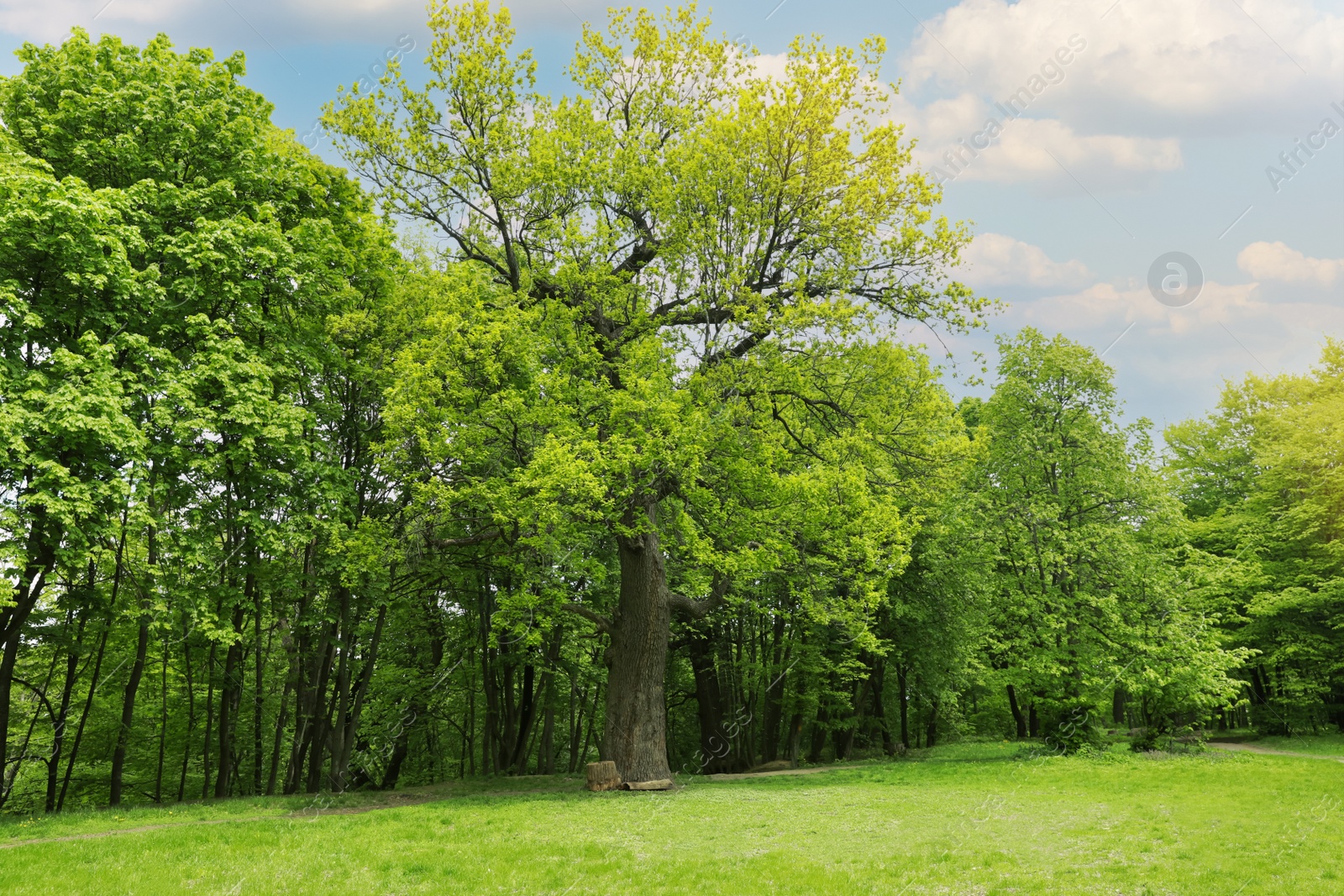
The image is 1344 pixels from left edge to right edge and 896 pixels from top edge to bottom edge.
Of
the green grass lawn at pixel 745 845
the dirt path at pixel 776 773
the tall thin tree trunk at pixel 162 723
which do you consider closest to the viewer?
the green grass lawn at pixel 745 845

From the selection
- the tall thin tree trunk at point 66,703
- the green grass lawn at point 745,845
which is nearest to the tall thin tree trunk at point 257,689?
the tall thin tree trunk at point 66,703

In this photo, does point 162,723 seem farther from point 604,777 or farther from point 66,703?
point 604,777

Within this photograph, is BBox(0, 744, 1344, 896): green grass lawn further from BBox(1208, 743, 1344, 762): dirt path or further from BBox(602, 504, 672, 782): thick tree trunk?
BBox(1208, 743, 1344, 762): dirt path

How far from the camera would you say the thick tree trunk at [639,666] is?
18125mm

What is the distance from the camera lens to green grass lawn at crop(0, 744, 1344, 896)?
30.8ft

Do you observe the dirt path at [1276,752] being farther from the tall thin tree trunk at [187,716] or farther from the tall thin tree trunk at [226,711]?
the tall thin tree trunk at [187,716]

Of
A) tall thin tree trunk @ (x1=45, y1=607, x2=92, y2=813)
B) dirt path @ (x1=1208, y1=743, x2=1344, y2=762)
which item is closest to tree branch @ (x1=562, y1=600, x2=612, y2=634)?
tall thin tree trunk @ (x1=45, y1=607, x2=92, y2=813)

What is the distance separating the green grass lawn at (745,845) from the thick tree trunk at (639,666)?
1.06 m

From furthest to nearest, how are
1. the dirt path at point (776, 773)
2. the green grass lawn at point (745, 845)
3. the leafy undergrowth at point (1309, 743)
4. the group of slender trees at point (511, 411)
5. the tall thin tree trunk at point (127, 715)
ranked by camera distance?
1. the leafy undergrowth at point (1309, 743)
2. the dirt path at point (776, 773)
3. the tall thin tree trunk at point (127, 715)
4. the group of slender trees at point (511, 411)
5. the green grass lawn at point (745, 845)

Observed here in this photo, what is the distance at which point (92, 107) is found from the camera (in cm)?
1728

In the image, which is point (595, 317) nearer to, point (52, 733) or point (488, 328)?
point (488, 328)

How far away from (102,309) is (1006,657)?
78.6 feet

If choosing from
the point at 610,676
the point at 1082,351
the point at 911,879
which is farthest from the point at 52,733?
the point at 1082,351

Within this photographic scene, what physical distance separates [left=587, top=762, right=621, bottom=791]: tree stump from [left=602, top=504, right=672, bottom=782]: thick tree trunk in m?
0.19
